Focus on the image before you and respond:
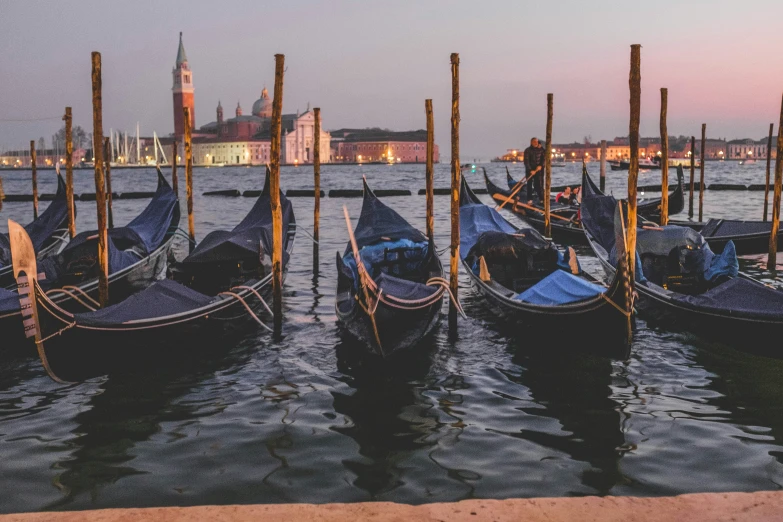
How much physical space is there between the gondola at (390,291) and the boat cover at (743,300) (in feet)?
6.47

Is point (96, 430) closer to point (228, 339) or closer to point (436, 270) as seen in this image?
point (228, 339)

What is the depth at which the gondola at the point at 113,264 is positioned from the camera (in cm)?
664

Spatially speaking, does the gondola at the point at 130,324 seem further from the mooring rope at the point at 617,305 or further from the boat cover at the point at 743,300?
the boat cover at the point at 743,300

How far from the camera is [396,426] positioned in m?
4.48

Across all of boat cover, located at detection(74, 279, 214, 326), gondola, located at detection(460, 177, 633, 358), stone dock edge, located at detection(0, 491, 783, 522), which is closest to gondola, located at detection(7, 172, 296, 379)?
boat cover, located at detection(74, 279, 214, 326)

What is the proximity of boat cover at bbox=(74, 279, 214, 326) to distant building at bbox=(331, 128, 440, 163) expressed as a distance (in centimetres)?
10628

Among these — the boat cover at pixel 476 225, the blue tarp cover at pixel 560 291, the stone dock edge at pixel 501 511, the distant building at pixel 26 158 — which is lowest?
the stone dock edge at pixel 501 511

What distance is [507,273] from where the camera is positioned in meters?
7.90

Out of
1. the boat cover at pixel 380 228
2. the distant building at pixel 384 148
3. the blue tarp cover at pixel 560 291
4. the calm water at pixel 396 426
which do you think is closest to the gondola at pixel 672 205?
the boat cover at pixel 380 228

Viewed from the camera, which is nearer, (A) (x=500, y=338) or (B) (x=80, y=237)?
(A) (x=500, y=338)

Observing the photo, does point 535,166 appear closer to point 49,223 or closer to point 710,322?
point 49,223

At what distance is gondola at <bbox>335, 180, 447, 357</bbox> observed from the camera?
551cm

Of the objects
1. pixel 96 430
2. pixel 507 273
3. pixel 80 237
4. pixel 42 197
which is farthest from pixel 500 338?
pixel 42 197

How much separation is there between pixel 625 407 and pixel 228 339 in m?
3.28
